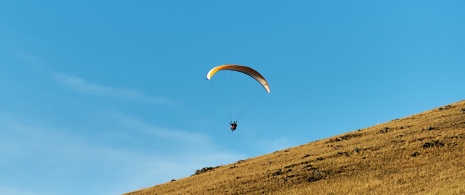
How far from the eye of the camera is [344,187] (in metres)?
38.2

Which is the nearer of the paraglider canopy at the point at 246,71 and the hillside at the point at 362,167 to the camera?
the hillside at the point at 362,167

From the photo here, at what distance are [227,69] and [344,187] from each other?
11218 mm

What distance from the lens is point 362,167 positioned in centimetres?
4269

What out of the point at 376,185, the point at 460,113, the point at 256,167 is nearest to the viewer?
the point at 376,185

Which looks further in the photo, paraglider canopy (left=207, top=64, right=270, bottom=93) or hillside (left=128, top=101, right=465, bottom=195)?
paraglider canopy (left=207, top=64, right=270, bottom=93)

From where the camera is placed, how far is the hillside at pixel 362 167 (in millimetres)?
37344

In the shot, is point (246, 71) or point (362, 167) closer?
point (362, 167)

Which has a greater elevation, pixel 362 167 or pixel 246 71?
pixel 246 71

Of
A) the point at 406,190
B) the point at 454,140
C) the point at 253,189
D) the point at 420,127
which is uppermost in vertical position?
the point at 420,127

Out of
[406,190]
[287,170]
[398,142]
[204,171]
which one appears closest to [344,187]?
[406,190]

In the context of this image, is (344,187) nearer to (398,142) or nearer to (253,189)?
(253,189)

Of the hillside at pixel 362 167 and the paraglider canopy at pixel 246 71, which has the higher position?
the paraglider canopy at pixel 246 71

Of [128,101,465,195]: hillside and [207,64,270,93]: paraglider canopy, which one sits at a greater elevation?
[207,64,270,93]: paraglider canopy

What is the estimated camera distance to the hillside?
3734 centimetres
